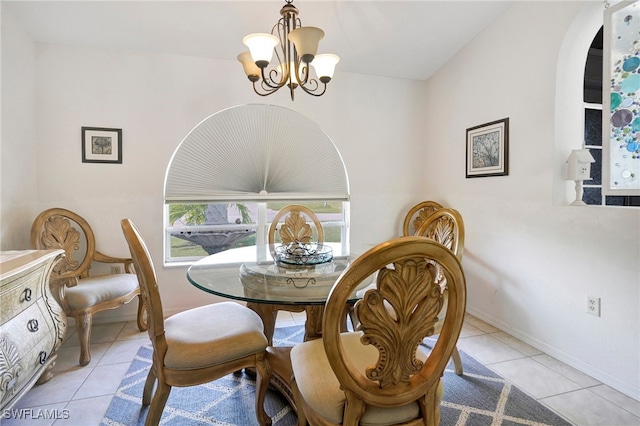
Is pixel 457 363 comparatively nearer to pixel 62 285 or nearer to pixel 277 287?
pixel 277 287

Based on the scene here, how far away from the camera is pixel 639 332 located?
6.07ft

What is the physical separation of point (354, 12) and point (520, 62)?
54.8 inches

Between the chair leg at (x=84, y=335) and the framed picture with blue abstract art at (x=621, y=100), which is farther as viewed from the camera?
the chair leg at (x=84, y=335)

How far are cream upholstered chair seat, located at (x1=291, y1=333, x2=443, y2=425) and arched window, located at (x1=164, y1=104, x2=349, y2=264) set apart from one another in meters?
1.86

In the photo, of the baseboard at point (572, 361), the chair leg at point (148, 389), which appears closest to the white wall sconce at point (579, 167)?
the baseboard at point (572, 361)

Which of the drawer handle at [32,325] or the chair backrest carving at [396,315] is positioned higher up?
the chair backrest carving at [396,315]

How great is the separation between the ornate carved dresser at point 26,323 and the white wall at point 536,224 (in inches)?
128

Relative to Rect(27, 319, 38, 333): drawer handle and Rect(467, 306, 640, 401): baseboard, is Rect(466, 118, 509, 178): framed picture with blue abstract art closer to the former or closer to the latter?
Rect(467, 306, 640, 401): baseboard

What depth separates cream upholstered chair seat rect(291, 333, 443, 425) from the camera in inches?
42.1

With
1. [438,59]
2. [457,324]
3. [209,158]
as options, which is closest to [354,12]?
[438,59]

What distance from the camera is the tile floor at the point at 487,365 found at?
1683 mm

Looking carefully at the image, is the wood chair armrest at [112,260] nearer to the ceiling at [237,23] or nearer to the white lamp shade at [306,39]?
the ceiling at [237,23]

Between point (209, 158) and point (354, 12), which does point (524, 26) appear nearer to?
point (354, 12)

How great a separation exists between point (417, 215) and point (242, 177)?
1974mm
